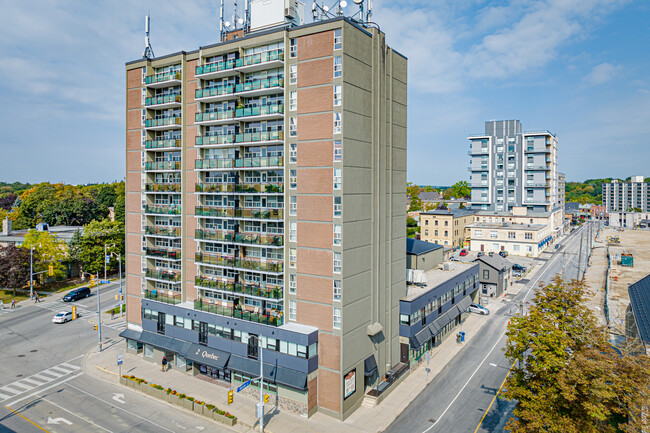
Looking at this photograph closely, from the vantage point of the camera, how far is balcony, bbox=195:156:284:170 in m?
35.1

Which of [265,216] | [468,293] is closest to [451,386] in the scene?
[468,293]

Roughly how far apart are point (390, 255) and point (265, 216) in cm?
1303

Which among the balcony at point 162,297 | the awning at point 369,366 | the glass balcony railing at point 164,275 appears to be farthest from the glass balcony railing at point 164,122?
the awning at point 369,366

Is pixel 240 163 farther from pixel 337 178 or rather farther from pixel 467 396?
pixel 467 396

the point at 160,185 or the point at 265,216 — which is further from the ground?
the point at 160,185

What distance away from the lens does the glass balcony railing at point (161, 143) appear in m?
42.7

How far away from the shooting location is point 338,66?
103 ft

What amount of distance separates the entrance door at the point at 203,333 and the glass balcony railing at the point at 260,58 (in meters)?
26.1

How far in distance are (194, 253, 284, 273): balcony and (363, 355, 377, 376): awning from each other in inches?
452

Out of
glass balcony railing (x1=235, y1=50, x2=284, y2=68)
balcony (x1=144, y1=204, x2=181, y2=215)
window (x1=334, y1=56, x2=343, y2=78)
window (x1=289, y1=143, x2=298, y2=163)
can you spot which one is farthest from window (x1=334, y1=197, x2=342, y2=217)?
balcony (x1=144, y1=204, x2=181, y2=215)

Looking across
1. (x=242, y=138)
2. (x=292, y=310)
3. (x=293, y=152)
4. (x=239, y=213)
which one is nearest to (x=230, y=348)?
(x=292, y=310)

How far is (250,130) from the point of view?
38.4 metres

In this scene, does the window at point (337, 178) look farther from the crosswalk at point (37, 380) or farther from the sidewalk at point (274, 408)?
the crosswalk at point (37, 380)

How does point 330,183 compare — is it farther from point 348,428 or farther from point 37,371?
point 37,371
